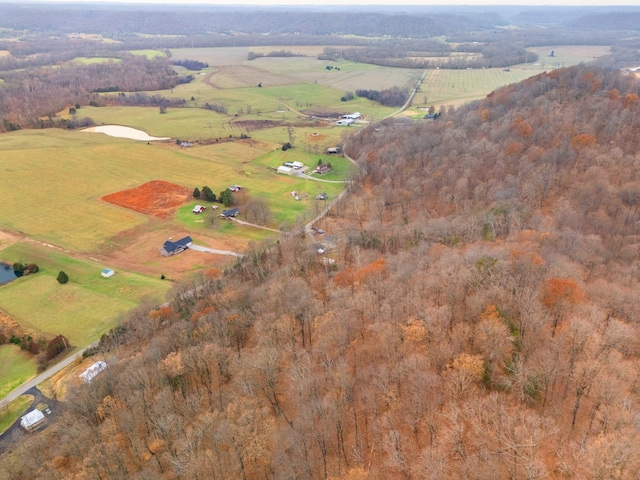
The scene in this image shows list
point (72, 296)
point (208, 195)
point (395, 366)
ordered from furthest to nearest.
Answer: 1. point (208, 195)
2. point (72, 296)
3. point (395, 366)

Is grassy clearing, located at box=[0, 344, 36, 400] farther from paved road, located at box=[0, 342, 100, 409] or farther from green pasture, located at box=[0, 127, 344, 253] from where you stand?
green pasture, located at box=[0, 127, 344, 253]

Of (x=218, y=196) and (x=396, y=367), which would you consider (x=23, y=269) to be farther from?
(x=396, y=367)

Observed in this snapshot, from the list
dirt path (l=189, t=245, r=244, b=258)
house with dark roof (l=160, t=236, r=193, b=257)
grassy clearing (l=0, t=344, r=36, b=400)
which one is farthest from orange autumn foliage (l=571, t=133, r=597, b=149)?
grassy clearing (l=0, t=344, r=36, b=400)

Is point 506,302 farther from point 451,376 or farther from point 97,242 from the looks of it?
point 97,242

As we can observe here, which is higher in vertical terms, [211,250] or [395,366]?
[395,366]

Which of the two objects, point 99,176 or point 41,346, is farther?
point 99,176

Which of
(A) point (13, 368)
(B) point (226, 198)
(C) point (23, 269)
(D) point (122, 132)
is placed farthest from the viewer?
(D) point (122, 132)

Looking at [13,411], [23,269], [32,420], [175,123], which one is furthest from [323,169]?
[32,420]
